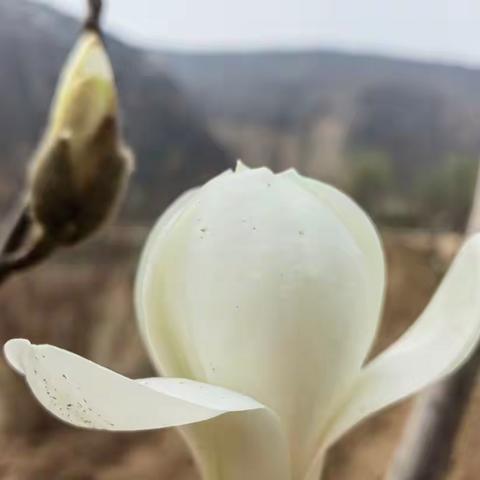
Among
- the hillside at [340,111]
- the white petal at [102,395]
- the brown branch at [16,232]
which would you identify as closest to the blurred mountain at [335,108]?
the hillside at [340,111]

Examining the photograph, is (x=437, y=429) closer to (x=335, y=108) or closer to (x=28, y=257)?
(x=28, y=257)

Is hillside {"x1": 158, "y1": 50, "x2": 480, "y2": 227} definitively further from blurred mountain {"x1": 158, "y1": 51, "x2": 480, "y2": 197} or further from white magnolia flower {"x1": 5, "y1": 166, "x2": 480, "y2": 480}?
white magnolia flower {"x1": 5, "y1": 166, "x2": 480, "y2": 480}

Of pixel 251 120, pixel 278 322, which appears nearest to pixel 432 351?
pixel 278 322

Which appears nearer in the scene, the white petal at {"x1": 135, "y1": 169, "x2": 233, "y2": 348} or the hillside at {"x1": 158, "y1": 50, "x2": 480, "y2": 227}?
the white petal at {"x1": 135, "y1": 169, "x2": 233, "y2": 348}

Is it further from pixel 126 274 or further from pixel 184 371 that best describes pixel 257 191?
pixel 126 274

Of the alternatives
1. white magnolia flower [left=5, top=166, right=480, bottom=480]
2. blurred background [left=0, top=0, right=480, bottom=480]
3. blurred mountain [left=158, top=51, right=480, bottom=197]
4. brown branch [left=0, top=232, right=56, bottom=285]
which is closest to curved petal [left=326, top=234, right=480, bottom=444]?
white magnolia flower [left=5, top=166, right=480, bottom=480]

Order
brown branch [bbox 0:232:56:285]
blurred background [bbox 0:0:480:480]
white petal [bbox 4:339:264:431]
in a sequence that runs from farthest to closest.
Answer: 1. blurred background [bbox 0:0:480:480]
2. brown branch [bbox 0:232:56:285]
3. white petal [bbox 4:339:264:431]
